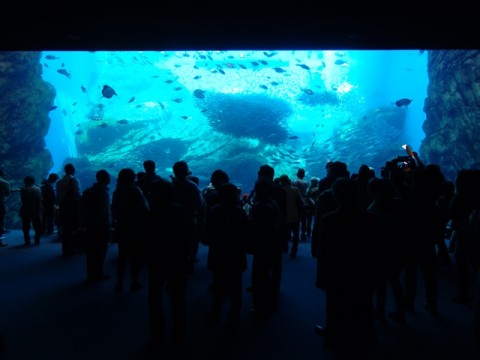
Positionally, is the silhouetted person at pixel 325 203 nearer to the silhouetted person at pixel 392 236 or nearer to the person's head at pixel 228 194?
the silhouetted person at pixel 392 236

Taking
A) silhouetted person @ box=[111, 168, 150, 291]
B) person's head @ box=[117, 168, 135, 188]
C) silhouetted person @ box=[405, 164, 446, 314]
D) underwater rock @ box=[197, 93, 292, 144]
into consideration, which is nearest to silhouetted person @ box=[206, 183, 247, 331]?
silhouetted person @ box=[111, 168, 150, 291]

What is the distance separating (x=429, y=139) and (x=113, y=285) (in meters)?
24.2

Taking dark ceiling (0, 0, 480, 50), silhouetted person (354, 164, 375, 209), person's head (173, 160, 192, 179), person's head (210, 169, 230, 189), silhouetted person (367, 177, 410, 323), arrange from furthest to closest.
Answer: silhouetted person (354, 164, 375, 209) → person's head (173, 160, 192, 179) → person's head (210, 169, 230, 189) → dark ceiling (0, 0, 480, 50) → silhouetted person (367, 177, 410, 323)

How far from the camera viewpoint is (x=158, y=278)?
3311 mm

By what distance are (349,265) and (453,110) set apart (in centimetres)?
2172

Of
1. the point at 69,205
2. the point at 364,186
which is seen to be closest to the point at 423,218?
the point at 364,186

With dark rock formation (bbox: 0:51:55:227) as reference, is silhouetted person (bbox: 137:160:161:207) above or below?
below

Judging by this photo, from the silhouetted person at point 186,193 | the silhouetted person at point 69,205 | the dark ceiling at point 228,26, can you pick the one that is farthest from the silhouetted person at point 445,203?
the silhouetted person at point 69,205

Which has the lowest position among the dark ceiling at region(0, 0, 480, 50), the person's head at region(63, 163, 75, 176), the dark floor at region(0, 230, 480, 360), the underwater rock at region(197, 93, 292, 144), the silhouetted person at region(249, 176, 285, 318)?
the dark floor at region(0, 230, 480, 360)

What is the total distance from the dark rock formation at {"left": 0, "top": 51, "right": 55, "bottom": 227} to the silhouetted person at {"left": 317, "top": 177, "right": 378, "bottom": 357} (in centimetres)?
2435

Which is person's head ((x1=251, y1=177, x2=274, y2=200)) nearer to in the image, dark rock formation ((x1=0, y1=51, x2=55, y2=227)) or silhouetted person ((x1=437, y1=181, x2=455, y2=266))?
silhouetted person ((x1=437, y1=181, x2=455, y2=266))

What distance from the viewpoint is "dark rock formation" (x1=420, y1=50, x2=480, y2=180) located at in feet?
59.0

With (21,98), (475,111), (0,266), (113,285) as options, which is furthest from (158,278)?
(21,98)

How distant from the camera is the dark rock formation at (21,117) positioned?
2036 cm
